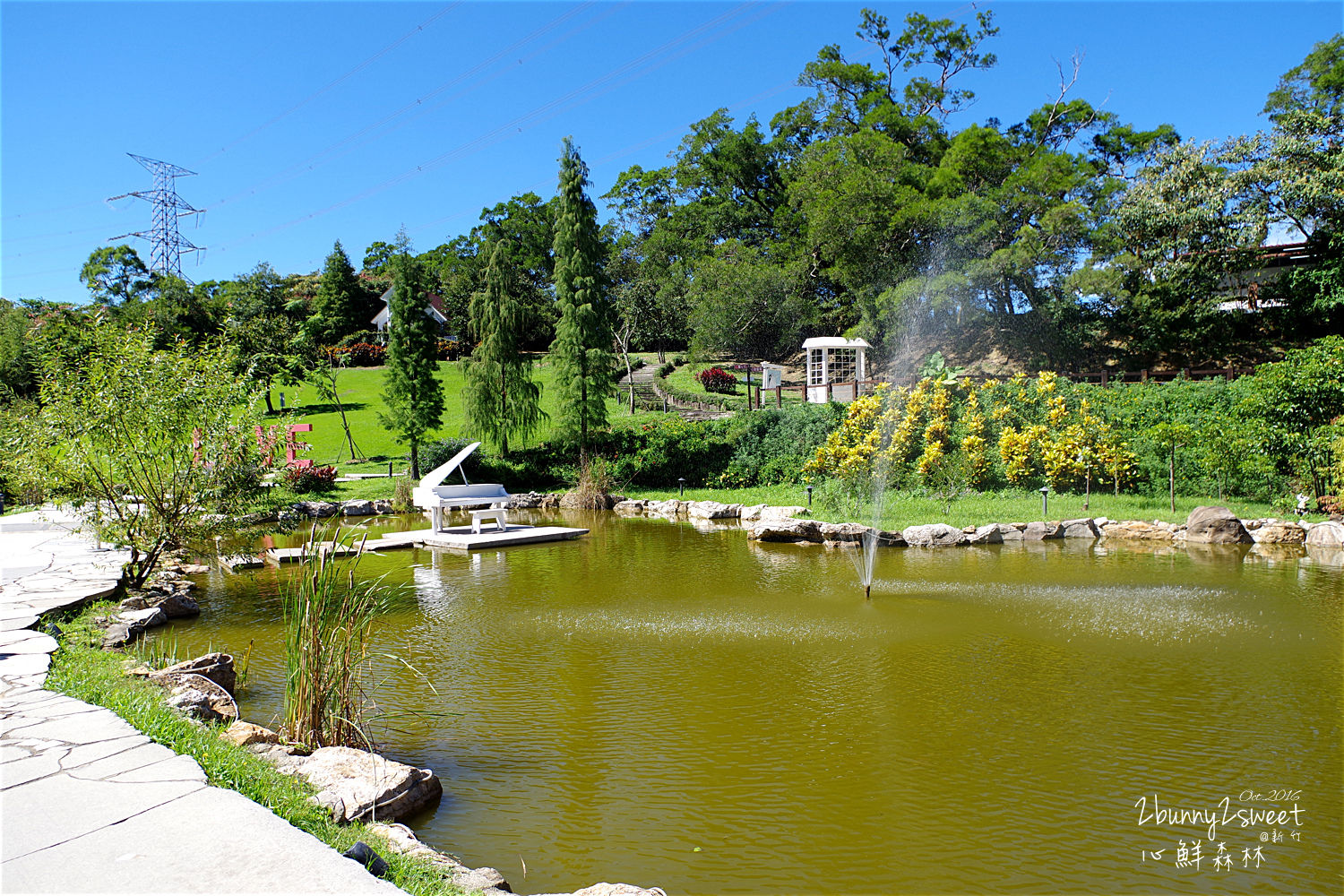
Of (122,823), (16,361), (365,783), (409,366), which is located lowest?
(365,783)

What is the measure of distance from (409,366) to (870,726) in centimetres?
1969

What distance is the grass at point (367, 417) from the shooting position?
24.8 meters

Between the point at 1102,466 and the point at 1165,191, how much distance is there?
1242 cm

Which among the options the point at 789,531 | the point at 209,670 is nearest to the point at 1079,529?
the point at 789,531

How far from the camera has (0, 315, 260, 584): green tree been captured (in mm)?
8203

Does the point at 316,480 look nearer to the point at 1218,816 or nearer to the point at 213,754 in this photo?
the point at 213,754

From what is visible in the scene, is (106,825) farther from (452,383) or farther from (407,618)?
(452,383)

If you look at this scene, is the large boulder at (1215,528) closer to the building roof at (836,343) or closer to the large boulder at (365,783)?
the large boulder at (365,783)

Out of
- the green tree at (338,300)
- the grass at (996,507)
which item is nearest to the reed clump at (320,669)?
the grass at (996,507)

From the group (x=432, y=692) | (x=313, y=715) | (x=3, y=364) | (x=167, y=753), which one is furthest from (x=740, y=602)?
(x=3, y=364)

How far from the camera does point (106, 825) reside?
3.17 meters

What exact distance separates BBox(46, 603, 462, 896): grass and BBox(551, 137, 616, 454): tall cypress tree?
635 inches

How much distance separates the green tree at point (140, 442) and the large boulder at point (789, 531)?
8.09 metres

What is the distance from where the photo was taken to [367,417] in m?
31.3
